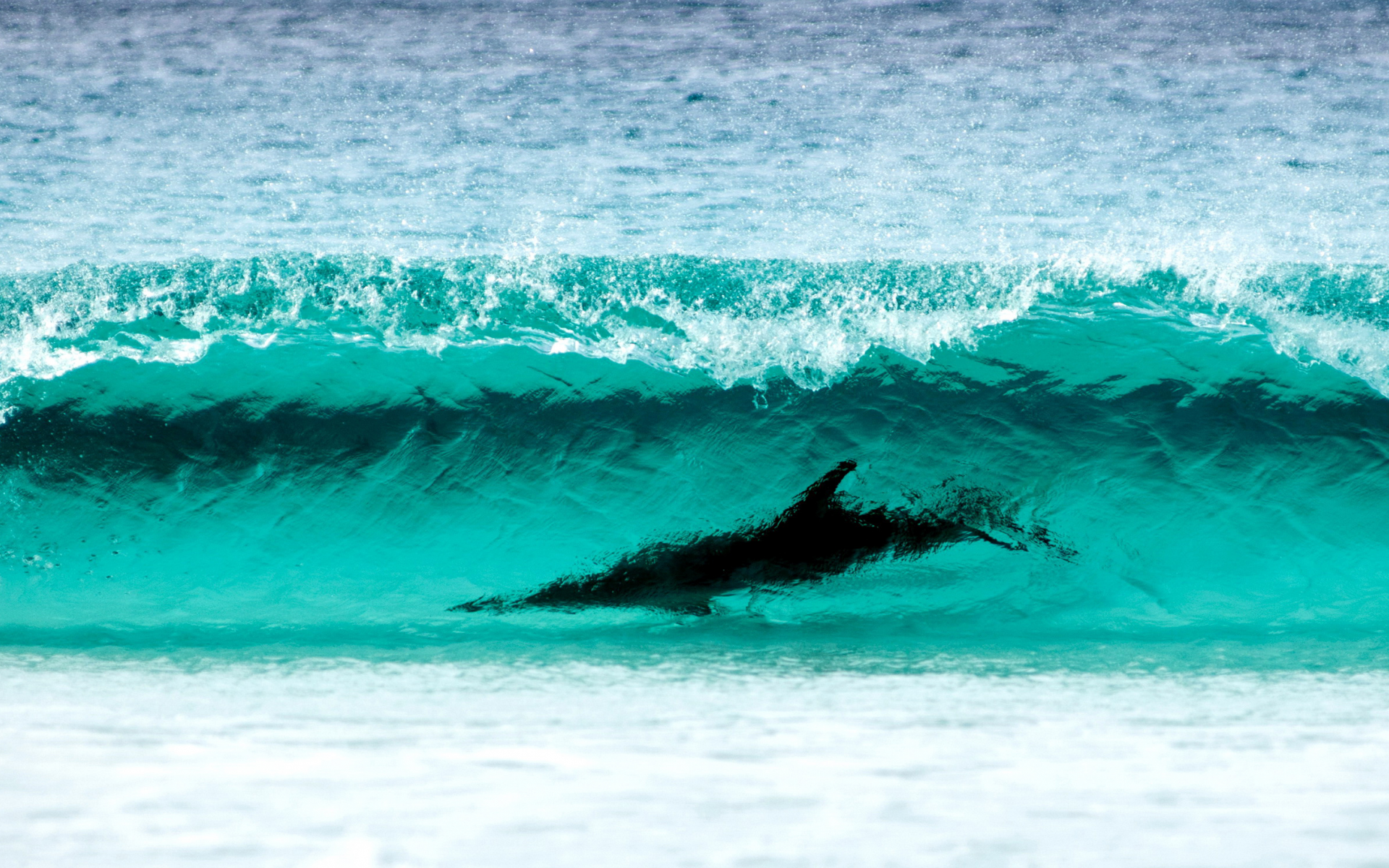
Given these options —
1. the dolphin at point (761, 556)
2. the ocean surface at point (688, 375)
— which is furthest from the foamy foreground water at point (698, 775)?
the dolphin at point (761, 556)

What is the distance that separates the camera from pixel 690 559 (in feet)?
7.11

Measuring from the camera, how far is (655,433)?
2340 mm

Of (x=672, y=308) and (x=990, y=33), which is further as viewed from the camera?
(x=990, y=33)

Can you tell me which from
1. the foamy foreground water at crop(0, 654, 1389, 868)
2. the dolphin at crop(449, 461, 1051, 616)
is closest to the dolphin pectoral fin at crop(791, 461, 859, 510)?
the dolphin at crop(449, 461, 1051, 616)

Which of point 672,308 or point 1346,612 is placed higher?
point 672,308

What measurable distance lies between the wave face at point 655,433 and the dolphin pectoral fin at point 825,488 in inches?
0.8

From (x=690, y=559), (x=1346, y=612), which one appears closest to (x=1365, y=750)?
(x=1346, y=612)

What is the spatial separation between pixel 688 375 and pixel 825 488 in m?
0.41

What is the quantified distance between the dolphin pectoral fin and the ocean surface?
0.09 feet

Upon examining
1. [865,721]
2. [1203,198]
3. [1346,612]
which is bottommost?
[1346,612]

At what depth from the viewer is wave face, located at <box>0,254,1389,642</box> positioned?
6.90 feet

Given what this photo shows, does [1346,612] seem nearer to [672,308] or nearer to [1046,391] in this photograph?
[1046,391]

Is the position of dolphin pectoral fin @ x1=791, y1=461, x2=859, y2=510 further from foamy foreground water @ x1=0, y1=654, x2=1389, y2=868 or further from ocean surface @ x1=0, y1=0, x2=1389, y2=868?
foamy foreground water @ x1=0, y1=654, x2=1389, y2=868

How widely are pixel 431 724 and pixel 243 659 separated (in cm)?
72
